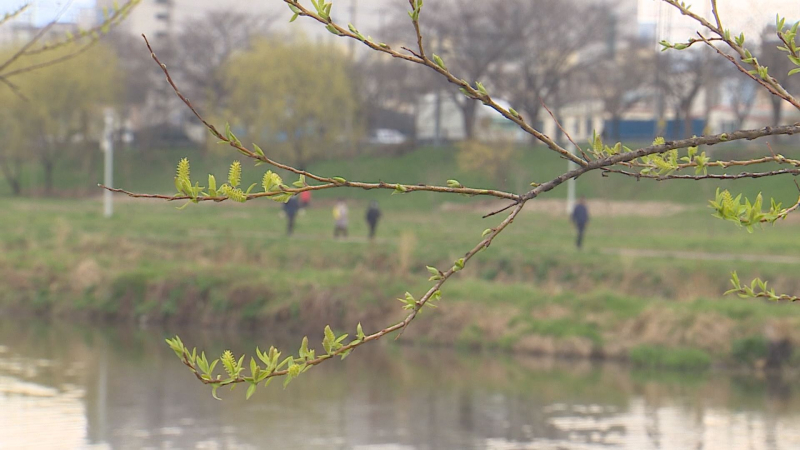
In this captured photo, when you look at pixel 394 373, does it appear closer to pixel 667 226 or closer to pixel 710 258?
pixel 710 258

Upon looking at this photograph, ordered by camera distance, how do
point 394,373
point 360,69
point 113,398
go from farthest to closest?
point 360,69
point 394,373
point 113,398

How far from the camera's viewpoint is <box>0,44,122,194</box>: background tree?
55344 millimetres

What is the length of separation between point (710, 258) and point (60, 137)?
43064mm

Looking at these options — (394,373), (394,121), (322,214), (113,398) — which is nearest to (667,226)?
(322,214)

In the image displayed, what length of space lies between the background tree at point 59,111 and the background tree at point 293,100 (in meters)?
6.94

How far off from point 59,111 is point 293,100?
11.6m

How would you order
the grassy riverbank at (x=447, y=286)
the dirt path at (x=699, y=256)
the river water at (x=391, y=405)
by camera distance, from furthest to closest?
1. the dirt path at (x=699, y=256)
2. the grassy riverbank at (x=447, y=286)
3. the river water at (x=391, y=405)

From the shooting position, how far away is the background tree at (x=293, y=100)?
55.5m

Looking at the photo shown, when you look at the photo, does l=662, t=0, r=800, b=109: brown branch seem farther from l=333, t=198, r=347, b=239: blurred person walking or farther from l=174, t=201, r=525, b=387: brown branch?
l=333, t=198, r=347, b=239: blurred person walking

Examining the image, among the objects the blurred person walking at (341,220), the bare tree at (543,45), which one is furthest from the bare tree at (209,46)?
the blurred person walking at (341,220)

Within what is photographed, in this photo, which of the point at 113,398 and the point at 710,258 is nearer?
the point at 113,398

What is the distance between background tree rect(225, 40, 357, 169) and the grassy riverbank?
22440 millimetres

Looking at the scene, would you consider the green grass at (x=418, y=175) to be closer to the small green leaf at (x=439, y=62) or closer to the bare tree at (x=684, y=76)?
the bare tree at (x=684, y=76)

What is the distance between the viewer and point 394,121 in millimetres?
71188
